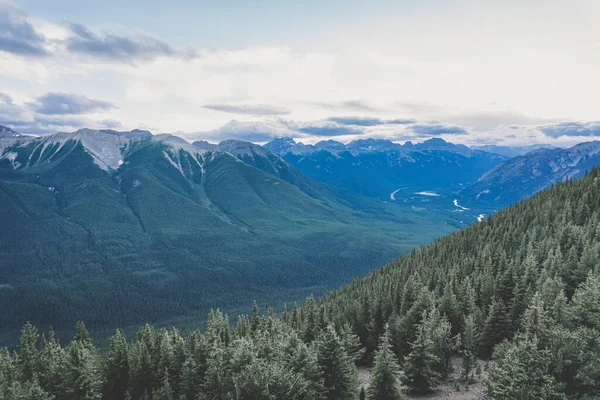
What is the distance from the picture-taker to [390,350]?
2237 inches

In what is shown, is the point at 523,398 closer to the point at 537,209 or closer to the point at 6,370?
→ the point at 6,370

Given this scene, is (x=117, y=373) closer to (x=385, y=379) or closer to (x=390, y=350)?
(x=390, y=350)

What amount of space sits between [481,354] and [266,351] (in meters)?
36.2

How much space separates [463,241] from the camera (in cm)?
14350

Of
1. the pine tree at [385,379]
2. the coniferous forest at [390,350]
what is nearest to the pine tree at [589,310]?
the coniferous forest at [390,350]

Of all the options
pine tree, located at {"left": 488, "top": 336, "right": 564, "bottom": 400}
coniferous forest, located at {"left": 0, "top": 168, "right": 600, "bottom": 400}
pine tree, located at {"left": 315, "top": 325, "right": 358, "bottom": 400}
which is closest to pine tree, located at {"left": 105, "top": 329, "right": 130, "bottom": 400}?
coniferous forest, located at {"left": 0, "top": 168, "right": 600, "bottom": 400}

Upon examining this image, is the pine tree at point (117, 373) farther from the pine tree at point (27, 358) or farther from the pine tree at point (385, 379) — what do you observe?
the pine tree at point (385, 379)

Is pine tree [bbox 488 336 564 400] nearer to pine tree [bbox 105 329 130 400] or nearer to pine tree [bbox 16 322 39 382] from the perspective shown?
pine tree [bbox 105 329 130 400]

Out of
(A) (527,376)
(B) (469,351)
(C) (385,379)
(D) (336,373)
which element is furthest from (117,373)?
(A) (527,376)

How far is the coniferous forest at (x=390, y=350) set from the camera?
41156mm

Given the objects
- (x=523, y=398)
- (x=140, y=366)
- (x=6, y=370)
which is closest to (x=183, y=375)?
(x=140, y=366)

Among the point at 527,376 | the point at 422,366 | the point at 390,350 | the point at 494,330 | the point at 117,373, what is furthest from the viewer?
the point at 117,373

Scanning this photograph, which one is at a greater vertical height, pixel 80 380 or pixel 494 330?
pixel 494 330

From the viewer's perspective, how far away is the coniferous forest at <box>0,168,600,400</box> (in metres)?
41.2
